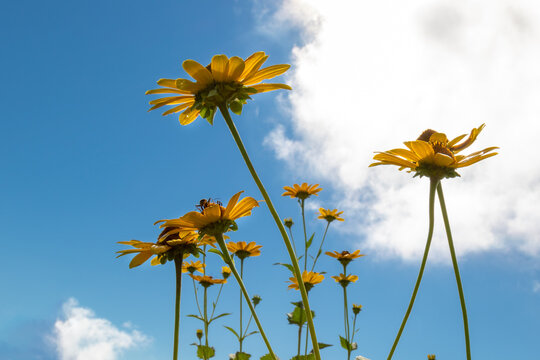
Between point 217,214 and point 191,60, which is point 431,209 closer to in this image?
point 217,214

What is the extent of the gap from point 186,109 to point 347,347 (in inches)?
117

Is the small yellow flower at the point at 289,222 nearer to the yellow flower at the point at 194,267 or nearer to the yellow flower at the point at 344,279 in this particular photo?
the yellow flower at the point at 344,279

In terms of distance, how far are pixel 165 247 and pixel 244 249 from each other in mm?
2125

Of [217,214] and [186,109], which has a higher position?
[186,109]

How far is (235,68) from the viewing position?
5.04ft

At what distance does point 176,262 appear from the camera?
1882mm

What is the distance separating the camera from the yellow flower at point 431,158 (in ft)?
5.13

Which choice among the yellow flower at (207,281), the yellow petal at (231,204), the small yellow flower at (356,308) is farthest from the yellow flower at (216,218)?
the small yellow flower at (356,308)

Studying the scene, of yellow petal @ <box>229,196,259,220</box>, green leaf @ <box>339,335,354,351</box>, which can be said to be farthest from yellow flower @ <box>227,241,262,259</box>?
yellow petal @ <box>229,196,259,220</box>

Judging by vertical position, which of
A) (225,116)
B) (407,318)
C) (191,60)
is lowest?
(407,318)

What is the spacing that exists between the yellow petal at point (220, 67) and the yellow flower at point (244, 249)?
2547 millimetres

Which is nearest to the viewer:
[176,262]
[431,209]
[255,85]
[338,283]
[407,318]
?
[407,318]

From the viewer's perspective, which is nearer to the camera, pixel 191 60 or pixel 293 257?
pixel 293 257

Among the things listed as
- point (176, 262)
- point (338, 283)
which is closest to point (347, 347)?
point (338, 283)
